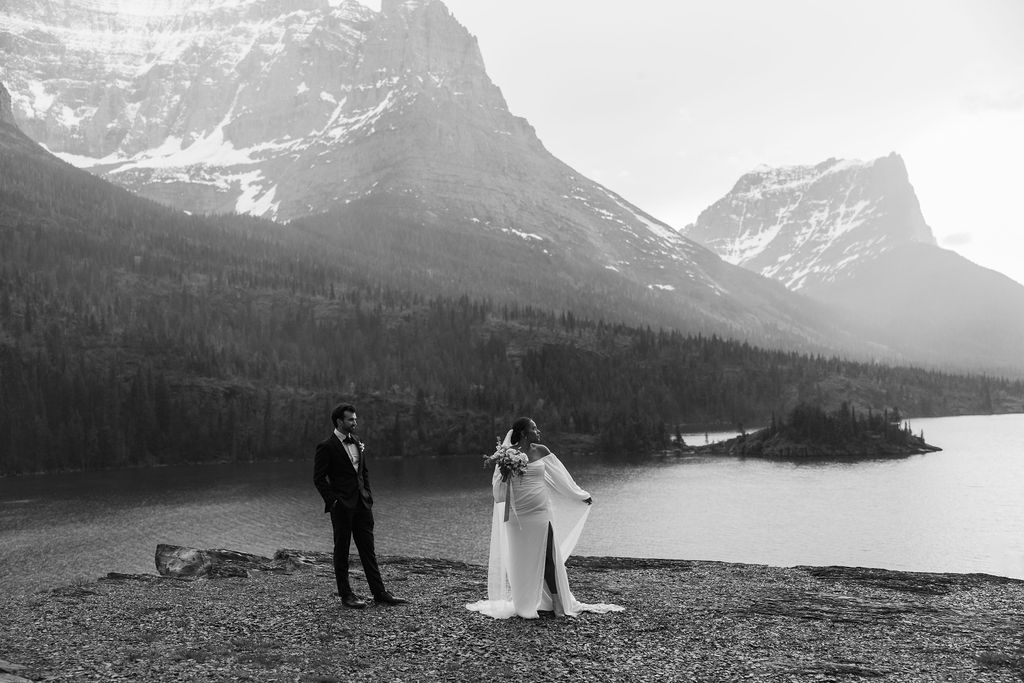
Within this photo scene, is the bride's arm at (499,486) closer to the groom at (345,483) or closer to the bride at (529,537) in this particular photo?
the bride at (529,537)

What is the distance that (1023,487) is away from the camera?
124 m

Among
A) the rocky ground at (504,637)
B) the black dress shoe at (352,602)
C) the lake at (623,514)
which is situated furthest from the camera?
the lake at (623,514)

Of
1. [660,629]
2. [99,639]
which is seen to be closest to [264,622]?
[99,639]

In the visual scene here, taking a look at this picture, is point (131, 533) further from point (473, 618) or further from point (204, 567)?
point (473, 618)

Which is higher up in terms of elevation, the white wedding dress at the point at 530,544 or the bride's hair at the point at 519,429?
the bride's hair at the point at 519,429

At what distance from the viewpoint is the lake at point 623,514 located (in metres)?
80.6

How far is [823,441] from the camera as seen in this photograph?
194 m

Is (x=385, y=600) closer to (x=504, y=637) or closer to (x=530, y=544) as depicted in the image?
(x=530, y=544)

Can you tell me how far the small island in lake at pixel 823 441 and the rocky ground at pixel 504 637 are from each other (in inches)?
6343

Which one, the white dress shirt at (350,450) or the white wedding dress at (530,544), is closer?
the white wedding dress at (530,544)

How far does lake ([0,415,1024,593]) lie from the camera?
8056 cm

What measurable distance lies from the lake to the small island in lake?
12.0m

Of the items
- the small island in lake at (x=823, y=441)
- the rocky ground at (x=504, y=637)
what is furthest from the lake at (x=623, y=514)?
the rocky ground at (x=504, y=637)

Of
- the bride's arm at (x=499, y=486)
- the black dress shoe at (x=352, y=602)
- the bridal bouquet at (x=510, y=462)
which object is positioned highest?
the bridal bouquet at (x=510, y=462)
